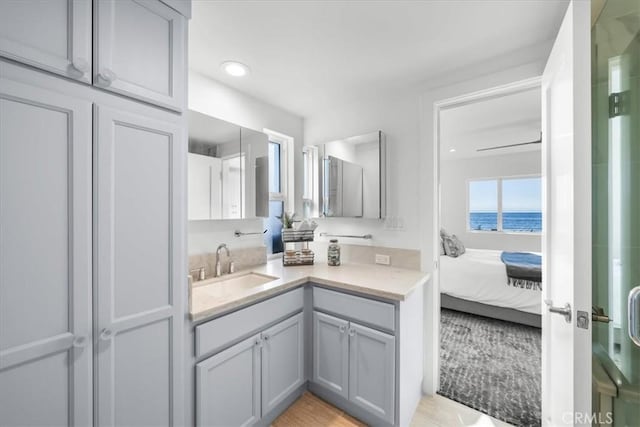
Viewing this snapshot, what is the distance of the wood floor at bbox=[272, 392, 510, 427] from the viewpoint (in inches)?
65.2

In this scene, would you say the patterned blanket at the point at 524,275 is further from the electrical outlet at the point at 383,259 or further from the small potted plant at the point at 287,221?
the small potted plant at the point at 287,221

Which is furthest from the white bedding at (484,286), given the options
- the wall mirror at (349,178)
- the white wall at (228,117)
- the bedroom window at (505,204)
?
the white wall at (228,117)

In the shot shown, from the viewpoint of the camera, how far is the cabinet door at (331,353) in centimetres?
171

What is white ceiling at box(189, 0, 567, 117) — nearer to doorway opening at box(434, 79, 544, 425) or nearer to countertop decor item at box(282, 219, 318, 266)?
doorway opening at box(434, 79, 544, 425)

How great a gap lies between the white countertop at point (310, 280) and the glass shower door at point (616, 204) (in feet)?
2.78

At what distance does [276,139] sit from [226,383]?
6.68 feet

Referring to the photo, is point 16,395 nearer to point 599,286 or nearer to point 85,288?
point 85,288

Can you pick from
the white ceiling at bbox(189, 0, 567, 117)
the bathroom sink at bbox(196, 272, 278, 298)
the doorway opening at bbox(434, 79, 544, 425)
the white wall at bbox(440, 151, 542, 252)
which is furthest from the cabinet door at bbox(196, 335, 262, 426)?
the white wall at bbox(440, 151, 542, 252)

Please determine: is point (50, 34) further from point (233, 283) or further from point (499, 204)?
point (499, 204)

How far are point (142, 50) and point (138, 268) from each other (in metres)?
0.88

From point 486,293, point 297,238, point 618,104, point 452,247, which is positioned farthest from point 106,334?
point 452,247

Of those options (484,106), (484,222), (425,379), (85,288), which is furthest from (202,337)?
(484,222)

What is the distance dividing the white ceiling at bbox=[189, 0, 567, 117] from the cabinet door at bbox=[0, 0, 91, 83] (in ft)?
1.91

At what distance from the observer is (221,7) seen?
1.29 meters
